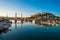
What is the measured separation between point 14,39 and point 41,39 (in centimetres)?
382

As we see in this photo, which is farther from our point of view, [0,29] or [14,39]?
[0,29]

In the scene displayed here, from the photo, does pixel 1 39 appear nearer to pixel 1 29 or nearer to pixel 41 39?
pixel 41 39

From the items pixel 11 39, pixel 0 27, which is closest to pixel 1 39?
pixel 11 39

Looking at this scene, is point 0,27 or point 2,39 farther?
point 0,27

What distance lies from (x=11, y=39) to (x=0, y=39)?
1.47 meters

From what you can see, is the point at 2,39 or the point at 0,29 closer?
the point at 2,39

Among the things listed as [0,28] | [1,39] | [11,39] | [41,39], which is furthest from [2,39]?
[0,28]

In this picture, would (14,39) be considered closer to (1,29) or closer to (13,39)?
Answer: (13,39)

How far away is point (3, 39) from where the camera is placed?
15.3 metres

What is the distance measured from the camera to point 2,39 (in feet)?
50.1

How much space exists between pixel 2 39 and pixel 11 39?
1204 mm

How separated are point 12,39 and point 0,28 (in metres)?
7.15

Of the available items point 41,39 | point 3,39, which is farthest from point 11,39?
point 41,39

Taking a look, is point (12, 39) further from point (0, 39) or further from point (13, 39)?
point (0, 39)
